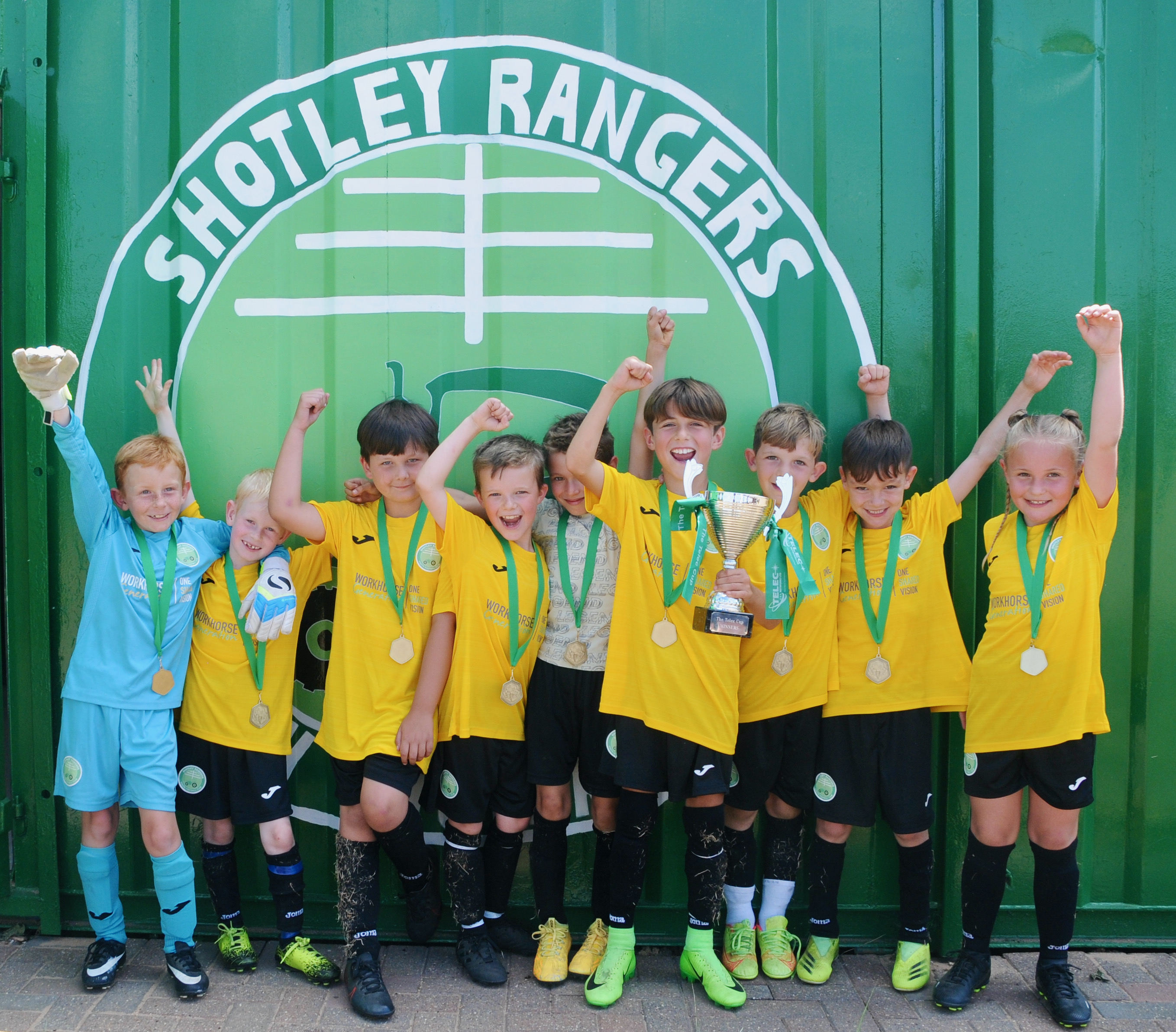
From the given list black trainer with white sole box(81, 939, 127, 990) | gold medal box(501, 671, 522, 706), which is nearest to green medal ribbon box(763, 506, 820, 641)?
gold medal box(501, 671, 522, 706)

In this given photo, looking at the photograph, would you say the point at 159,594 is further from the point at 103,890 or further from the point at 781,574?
the point at 781,574

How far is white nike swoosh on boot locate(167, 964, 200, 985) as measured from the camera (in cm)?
277

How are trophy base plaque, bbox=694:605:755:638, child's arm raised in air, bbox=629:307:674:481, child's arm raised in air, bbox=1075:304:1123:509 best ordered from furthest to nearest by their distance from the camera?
child's arm raised in air, bbox=629:307:674:481
child's arm raised in air, bbox=1075:304:1123:509
trophy base plaque, bbox=694:605:755:638

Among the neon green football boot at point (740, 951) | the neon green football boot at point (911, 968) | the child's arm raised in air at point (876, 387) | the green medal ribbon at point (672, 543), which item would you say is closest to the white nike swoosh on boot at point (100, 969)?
the neon green football boot at point (740, 951)

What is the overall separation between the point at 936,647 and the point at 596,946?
153cm

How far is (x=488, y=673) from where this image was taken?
2.93 m

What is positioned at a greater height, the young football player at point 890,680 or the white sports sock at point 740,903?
the young football player at point 890,680

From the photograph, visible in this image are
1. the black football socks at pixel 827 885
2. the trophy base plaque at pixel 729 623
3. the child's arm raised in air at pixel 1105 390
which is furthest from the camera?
the black football socks at pixel 827 885

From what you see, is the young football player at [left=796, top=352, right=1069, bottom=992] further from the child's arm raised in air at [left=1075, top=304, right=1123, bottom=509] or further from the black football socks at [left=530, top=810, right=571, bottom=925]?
the black football socks at [left=530, top=810, right=571, bottom=925]

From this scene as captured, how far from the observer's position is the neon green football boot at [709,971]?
109 inches

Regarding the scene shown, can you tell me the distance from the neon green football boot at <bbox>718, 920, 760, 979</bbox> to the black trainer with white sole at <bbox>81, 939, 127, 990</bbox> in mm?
2010

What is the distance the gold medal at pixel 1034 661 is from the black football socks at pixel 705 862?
1.07 metres

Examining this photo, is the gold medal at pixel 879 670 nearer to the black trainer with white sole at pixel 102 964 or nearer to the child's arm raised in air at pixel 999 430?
the child's arm raised in air at pixel 999 430

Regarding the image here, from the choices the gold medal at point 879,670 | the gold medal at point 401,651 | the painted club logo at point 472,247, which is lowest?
the gold medal at point 879,670
